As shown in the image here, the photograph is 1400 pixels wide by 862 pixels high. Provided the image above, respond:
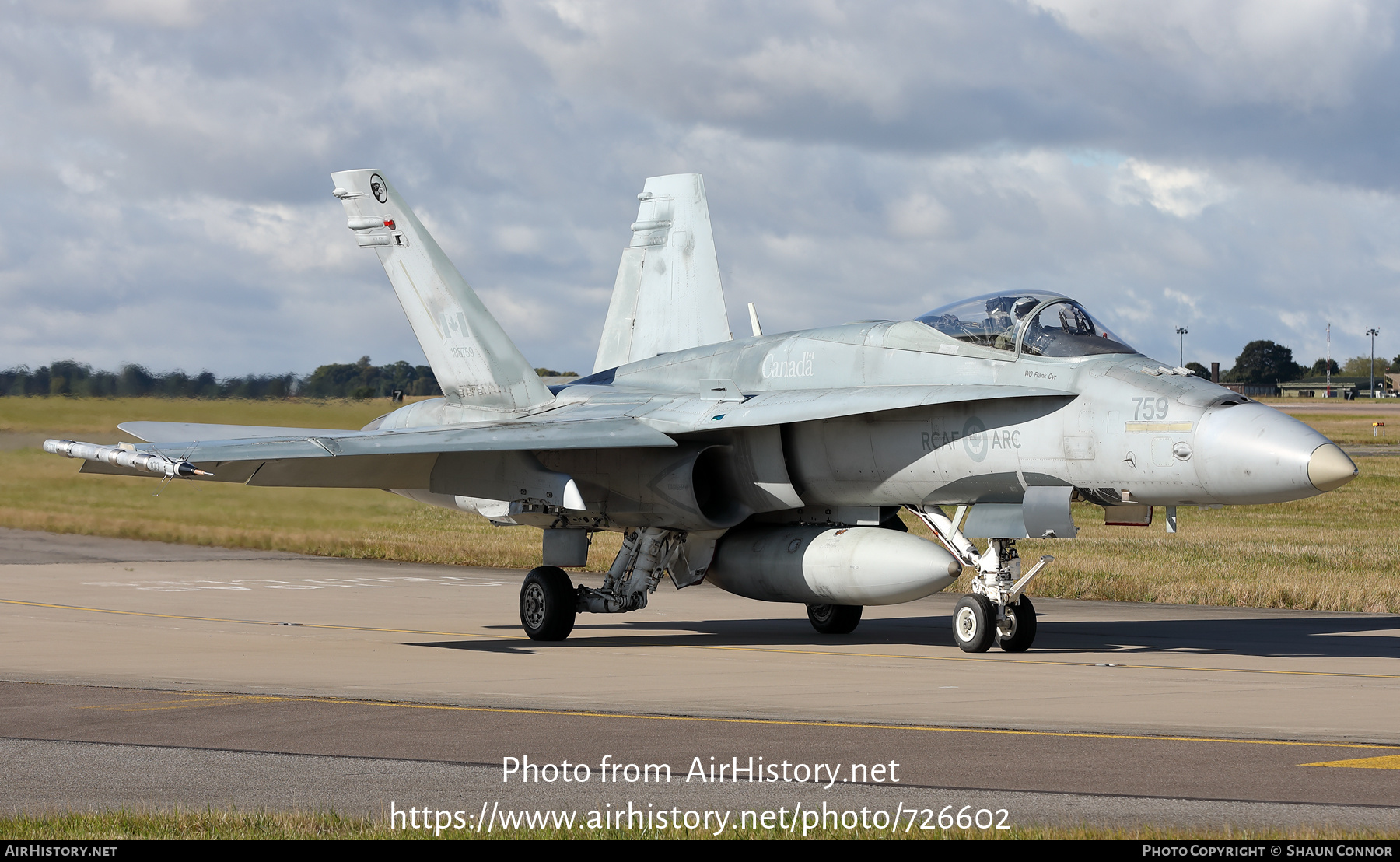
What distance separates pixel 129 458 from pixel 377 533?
53.3ft

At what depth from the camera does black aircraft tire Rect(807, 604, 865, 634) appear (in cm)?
1570

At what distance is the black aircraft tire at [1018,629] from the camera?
43.1 feet

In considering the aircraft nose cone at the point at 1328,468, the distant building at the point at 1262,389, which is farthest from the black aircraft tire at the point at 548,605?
the distant building at the point at 1262,389

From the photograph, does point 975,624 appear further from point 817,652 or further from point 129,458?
point 129,458

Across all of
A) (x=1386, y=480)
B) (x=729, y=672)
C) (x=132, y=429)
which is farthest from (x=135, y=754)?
(x=1386, y=480)

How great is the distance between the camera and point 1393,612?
1758 cm

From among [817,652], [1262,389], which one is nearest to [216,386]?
[817,652]

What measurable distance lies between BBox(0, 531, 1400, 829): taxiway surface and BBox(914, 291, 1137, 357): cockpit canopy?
2664mm

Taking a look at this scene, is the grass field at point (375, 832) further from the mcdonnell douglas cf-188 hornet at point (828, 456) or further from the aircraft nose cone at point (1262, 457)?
the mcdonnell douglas cf-188 hornet at point (828, 456)

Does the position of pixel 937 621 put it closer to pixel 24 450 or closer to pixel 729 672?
pixel 729 672

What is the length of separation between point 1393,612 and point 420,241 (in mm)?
12272

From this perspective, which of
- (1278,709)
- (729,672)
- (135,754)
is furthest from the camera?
(729,672)

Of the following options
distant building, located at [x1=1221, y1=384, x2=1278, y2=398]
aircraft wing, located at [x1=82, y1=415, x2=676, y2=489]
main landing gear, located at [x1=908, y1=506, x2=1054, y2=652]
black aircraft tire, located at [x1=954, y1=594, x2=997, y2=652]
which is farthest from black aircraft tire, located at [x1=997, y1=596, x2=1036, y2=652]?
distant building, located at [x1=1221, y1=384, x2=1278, y2=398]

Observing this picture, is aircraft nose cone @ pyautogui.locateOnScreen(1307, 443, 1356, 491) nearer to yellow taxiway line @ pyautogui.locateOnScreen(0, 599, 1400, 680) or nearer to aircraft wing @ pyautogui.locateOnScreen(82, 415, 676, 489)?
yellow taxiway line @ pyautogui.locateOnScreen(0, 599, 1400, 680)
